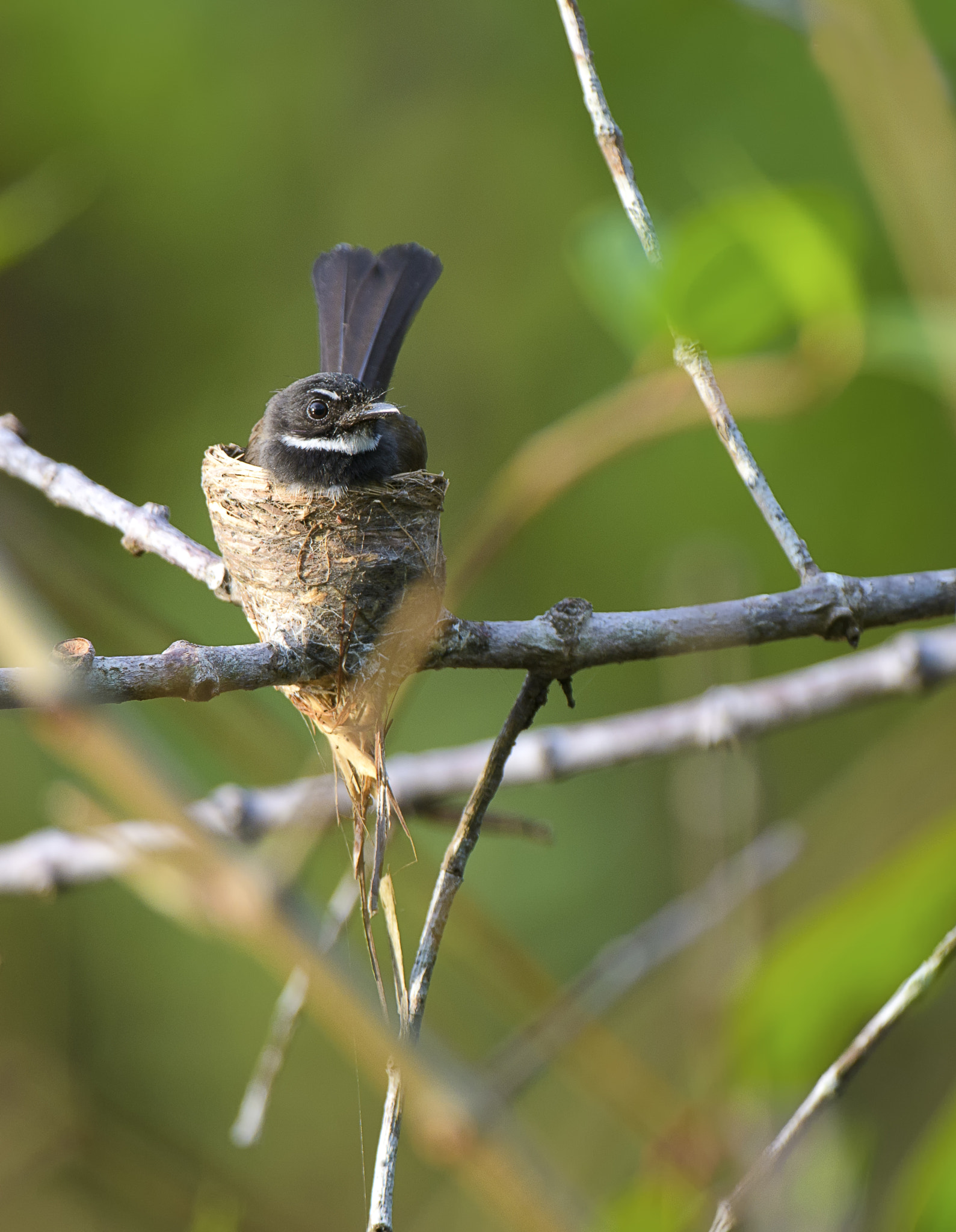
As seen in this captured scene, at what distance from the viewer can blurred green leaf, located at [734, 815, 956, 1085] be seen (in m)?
1.27

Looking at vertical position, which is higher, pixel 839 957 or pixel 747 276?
pixel 747 276

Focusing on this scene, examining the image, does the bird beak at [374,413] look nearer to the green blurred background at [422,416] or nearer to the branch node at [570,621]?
the green blurred background at [422,416]

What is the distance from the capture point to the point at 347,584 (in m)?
2.23

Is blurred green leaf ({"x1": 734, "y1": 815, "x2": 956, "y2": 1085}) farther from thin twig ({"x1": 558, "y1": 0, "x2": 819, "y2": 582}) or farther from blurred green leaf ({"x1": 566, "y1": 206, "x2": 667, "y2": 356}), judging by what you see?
blurred green leaf ({"x1": 566, "y1": 206, "x2": 667, "y2": 356})

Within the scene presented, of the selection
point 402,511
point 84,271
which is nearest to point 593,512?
point 84,271

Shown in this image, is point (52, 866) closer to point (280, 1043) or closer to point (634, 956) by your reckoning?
point (280, 1043)

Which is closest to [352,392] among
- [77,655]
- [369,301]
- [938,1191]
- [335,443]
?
[335,443]

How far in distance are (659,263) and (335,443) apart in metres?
1.33

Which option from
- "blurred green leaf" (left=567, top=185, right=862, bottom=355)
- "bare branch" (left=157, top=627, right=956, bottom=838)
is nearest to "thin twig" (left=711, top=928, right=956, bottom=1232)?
"blurred green leaf" (left=567, top=185, right=862, bottom=355)

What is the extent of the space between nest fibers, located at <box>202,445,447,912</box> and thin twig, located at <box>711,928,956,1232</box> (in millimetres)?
513

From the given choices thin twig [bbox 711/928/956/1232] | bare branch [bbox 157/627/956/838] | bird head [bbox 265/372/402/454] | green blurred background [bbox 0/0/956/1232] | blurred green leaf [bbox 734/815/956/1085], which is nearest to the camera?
thin twig [bbox 711/928/956/1232]

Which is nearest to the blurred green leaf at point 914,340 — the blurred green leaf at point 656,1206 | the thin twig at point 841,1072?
the thin twig at point 841,1072

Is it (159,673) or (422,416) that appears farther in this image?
(422,416)

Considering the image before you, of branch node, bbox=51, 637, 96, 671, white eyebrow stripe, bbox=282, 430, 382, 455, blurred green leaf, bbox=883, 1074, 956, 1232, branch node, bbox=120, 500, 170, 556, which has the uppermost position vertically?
white eyebrow stripe, bbox=282, 430, 382, 455
